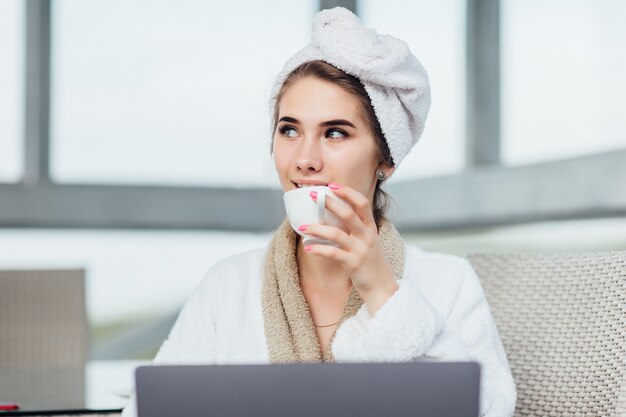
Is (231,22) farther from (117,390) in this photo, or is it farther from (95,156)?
(117,390)

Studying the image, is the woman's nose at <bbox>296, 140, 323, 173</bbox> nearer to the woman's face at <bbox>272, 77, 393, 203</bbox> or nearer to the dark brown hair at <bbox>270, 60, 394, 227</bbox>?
the woman's face at <bbox>272, 77, 393, 203</bbox>

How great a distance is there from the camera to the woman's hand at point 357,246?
1.22 meters

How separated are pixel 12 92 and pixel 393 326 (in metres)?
3.43

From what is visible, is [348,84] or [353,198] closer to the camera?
[353,198]

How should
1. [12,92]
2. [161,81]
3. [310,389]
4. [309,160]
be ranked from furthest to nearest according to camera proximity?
1. [161,81]
2. [12,92]
3. [309,160]
4. [310,389]

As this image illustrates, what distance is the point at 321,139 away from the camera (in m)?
→ 1.55

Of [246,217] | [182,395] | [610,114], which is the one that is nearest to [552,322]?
[182,395]

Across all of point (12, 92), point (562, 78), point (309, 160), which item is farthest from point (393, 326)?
point (12, 92)

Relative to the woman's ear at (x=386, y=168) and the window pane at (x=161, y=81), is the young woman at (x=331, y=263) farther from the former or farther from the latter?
the window pane at (x=161, y=81)

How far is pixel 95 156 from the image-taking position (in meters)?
4.38

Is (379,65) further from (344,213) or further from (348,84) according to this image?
(344,213)

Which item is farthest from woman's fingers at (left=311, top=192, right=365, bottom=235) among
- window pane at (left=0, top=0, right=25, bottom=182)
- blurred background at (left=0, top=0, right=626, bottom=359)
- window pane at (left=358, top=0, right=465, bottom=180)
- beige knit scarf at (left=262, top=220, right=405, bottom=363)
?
window pane at (left=0, top=0, right=25, bottom=182)

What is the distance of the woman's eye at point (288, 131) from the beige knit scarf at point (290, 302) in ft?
0.64

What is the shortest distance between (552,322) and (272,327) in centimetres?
53
